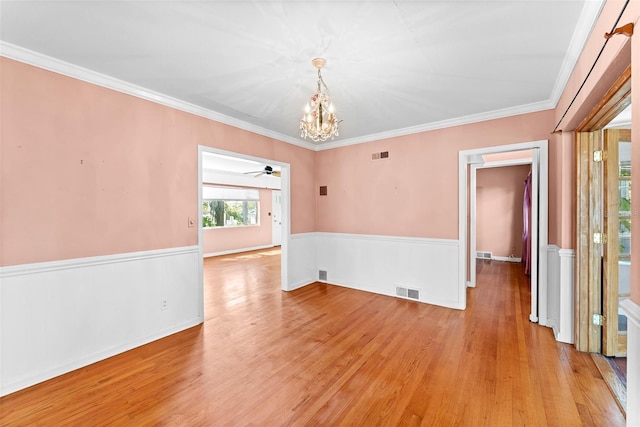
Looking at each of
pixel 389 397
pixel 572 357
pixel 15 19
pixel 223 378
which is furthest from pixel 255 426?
pixel 15 19

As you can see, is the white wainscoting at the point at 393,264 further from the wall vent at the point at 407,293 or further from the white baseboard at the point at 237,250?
the white baseboard at the point at 237,250

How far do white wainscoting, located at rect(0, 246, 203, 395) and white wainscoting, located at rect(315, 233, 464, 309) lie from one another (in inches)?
98.8

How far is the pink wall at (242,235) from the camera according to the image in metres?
7.91

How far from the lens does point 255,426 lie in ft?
5.63

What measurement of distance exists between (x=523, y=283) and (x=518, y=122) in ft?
9.85

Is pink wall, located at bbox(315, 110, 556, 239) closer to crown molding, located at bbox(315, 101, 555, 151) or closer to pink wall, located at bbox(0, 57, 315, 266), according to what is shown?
crown molding, located at bbox(315, 101, 555, 151)

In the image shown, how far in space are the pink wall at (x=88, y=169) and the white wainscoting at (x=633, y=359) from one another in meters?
3.58

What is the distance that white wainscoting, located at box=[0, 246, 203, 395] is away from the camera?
2.10 meters

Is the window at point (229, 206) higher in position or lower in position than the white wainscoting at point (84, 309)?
higher

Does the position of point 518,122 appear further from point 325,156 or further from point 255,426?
point 255,426

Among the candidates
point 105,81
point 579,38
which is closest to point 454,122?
point 579,38

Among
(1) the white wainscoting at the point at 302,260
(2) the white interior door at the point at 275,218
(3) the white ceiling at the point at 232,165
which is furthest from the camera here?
(2) the white interior door at the point at 275,218

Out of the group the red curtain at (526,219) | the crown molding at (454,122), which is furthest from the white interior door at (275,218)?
the red curtain at (526,219)

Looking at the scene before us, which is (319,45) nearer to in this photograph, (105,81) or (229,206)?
(105,81)
